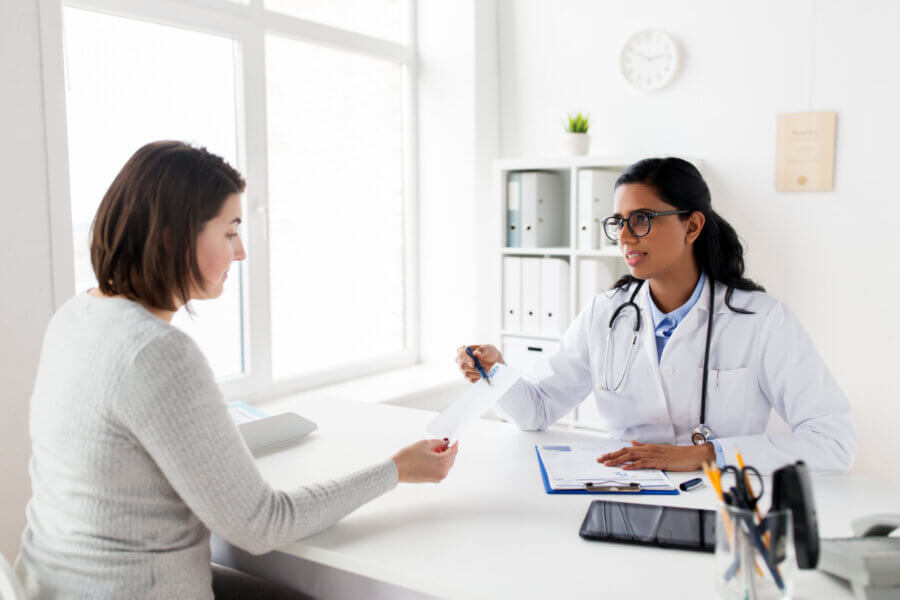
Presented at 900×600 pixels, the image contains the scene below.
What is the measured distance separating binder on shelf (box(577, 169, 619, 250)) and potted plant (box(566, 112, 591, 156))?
5.5 inches

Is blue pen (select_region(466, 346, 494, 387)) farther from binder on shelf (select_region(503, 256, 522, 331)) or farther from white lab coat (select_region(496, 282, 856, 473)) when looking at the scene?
binder on shelf (select_region(503, 256, 522, 331))

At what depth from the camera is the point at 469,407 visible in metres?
1.56

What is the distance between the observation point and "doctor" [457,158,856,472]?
1705 mm

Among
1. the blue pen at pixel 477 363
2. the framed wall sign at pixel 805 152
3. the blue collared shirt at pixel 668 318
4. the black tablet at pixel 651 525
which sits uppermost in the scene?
the framed wall sign at pixel 805 152

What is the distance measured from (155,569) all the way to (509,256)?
232 cm

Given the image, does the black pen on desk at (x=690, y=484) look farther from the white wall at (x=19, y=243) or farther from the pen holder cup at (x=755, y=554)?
the white wall at (x=19, y=243)

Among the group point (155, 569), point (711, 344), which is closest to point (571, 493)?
point (711, 344)

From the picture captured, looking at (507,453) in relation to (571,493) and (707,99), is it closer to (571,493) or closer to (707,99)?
(571,493)

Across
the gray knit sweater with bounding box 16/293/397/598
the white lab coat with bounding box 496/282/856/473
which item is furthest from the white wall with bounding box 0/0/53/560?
the white lab coat with bounding box 496/282/856/473

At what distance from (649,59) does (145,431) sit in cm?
267

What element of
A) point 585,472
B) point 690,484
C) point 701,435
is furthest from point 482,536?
point 701,435

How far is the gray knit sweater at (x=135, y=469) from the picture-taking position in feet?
3.57

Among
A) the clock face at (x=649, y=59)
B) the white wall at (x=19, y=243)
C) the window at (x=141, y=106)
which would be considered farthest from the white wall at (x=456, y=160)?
Result: the white wall at (x=19, y=243)

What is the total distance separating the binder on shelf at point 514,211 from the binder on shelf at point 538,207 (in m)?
0.01
